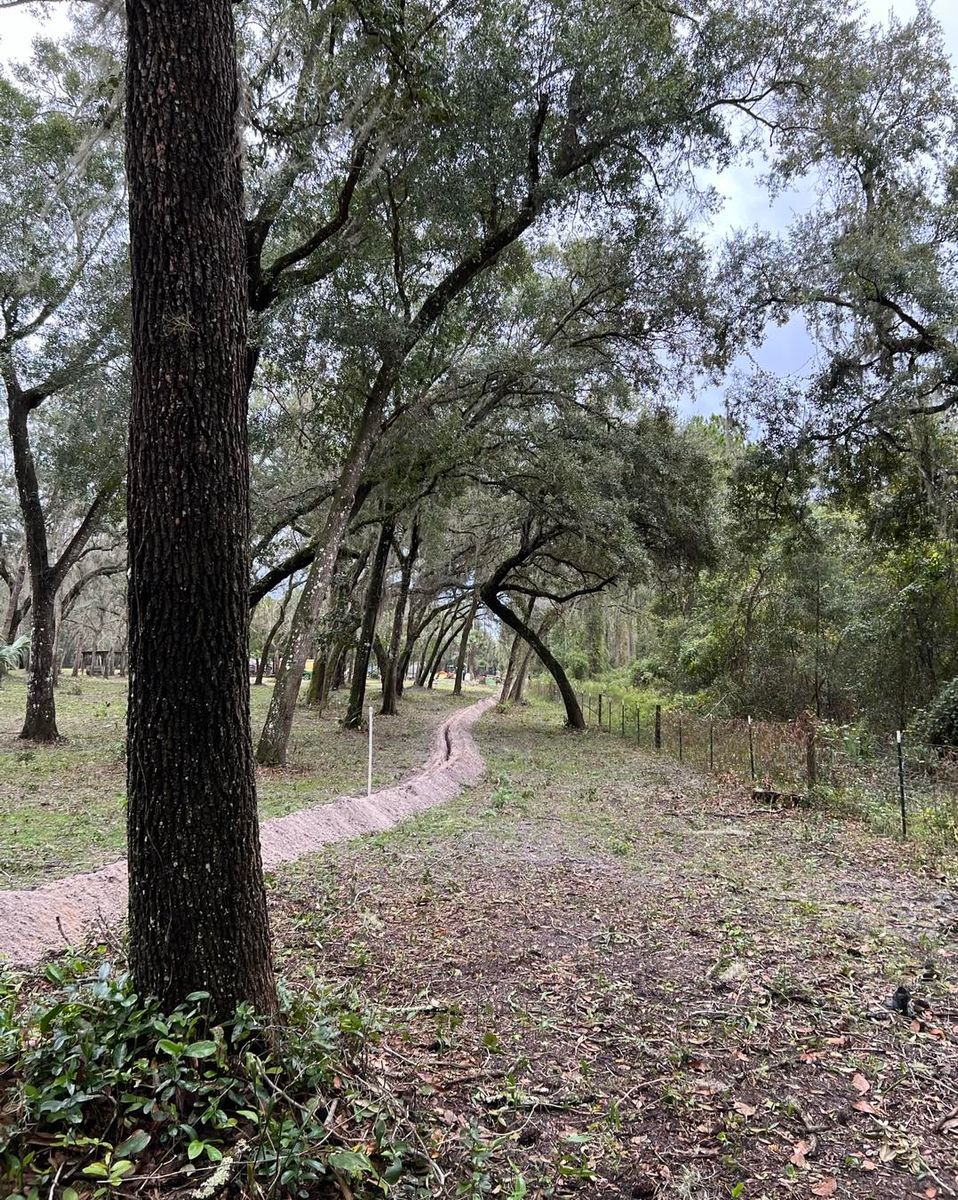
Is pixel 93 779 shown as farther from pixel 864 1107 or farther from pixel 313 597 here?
pixel 864 1107

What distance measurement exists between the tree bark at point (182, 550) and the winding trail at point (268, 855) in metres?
0.61

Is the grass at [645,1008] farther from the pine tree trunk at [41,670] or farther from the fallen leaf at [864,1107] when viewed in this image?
the pine tree trunk at [41,670]

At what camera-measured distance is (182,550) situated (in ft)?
7.80

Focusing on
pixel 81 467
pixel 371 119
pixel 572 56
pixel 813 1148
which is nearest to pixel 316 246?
pixel 371 119

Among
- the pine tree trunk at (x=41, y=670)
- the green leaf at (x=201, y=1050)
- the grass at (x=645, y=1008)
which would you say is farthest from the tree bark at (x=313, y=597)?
the green leaf at (x=201, y=1050)

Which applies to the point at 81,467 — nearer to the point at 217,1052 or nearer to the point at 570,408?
the point at 570,408

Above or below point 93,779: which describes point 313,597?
above

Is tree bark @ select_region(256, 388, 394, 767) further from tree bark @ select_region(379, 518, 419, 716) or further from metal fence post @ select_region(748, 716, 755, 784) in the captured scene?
tree bark @ select_region(379, 518, 419, 716)

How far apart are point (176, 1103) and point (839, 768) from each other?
935 cm

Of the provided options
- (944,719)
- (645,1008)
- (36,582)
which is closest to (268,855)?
(645,1008)

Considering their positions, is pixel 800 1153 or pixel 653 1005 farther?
pixel 653 1005

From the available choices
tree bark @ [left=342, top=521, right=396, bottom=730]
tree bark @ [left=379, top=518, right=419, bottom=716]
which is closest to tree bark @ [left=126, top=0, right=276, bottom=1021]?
tree bark @ [left=342, top=521, right=396, bottom=730]

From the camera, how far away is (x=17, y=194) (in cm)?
975

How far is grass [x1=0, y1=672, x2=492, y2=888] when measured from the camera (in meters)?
5.76
